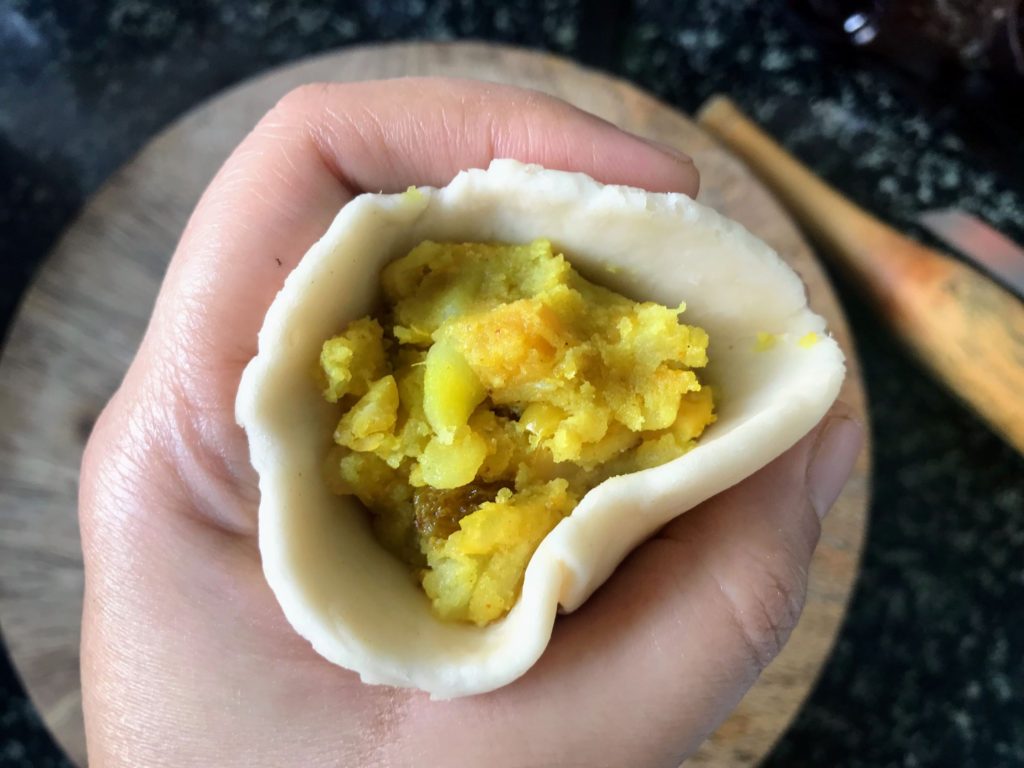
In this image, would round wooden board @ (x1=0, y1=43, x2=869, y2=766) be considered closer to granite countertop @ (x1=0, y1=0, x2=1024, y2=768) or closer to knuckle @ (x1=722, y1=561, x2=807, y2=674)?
granite countertop @ (x1=0, y1=0, x2=1024, y2=768)

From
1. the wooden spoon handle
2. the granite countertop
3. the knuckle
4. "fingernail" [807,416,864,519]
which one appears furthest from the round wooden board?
the knuckle

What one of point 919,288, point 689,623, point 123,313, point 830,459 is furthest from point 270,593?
point 919,288

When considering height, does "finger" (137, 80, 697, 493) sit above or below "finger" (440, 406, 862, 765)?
above

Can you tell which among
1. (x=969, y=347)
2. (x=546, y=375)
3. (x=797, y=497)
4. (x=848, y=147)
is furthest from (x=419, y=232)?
(x=848, y=147)

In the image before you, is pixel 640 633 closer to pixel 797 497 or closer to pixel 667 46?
pixel 797 497

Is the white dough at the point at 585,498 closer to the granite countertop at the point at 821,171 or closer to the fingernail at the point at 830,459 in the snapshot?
the fingernail at the point at 830,459

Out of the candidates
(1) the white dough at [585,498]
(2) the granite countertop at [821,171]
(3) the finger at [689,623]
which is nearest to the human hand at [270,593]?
(3) the finger at [689,623]

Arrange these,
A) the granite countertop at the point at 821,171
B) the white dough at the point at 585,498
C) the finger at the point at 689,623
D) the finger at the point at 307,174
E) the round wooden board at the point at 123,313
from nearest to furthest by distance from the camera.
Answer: the white dough at the point at 585,498 → the finger at the point at 689,623 → the finger at the point at 307,174 → the round wooden board at the point at 123,313 → the granite countertop at the point at 821,171
